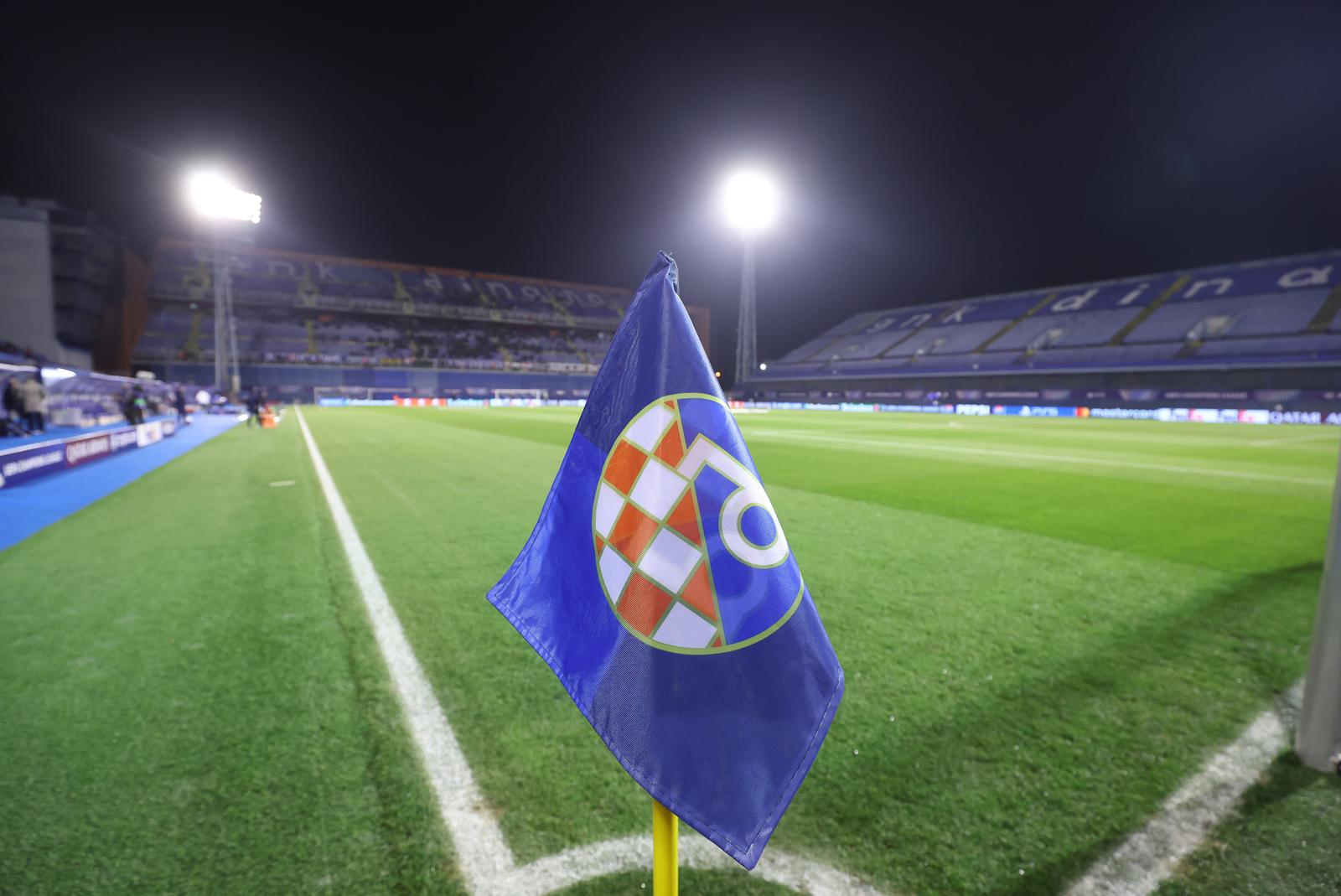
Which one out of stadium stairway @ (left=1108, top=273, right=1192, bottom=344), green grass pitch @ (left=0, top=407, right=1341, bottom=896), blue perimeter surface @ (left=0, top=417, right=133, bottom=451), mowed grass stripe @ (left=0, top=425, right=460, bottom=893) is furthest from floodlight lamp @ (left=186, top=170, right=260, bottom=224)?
stadium stairway @ (left=1108, top=273, right=1192, bottom=344)

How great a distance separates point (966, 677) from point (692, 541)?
2058 millimetres

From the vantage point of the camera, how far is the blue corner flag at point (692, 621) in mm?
1243

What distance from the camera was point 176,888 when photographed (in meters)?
1.51

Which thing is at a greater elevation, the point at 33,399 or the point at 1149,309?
the point at 1149,309

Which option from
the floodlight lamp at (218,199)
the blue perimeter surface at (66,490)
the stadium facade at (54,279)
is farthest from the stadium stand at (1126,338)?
the stadium facade at (54,279)

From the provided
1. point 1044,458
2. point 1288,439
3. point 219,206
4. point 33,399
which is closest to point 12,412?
point 33,399

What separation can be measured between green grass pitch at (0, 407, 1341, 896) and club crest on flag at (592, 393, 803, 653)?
2.69 feet

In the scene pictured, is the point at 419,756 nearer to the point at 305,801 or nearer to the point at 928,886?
the point at 305,801

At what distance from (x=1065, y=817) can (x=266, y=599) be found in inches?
161

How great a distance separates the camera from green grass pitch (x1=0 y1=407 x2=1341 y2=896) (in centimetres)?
165

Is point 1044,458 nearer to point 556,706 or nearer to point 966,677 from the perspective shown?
point 966,677

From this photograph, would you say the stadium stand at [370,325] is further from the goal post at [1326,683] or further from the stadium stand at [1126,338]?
the goal post at [1326,683]

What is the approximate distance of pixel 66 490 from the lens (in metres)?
7.59

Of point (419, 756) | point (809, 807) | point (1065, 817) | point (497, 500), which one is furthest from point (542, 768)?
point (497, 500)
